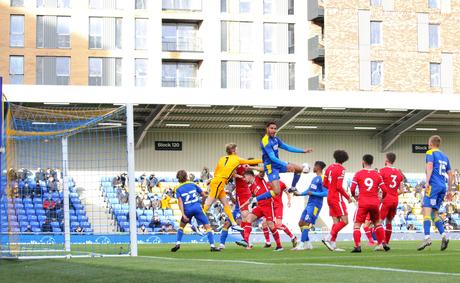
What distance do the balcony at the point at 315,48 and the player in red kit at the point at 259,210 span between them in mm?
43294

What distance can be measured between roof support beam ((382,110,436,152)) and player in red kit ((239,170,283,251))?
22.3 meters

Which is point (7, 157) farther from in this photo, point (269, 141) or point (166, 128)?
point (166, 128)

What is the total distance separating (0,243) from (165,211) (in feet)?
68.7

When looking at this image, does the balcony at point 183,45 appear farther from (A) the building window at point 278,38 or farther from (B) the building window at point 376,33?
(B) the building window at point 376,33

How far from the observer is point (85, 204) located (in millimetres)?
34000

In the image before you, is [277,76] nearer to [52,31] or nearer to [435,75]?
[435,75]

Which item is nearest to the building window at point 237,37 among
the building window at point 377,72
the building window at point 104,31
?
the building window at point 104,31

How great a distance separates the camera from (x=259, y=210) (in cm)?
2041

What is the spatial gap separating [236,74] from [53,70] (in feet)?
39.4

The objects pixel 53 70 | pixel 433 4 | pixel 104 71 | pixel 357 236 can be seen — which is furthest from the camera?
pixel 433 4

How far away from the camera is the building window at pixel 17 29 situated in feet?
199

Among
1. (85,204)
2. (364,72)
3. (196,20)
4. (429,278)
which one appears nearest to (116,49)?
(196,20)

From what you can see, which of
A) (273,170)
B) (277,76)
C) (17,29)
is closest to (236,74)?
(277,76)

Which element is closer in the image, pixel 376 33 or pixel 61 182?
pixel 61 182
